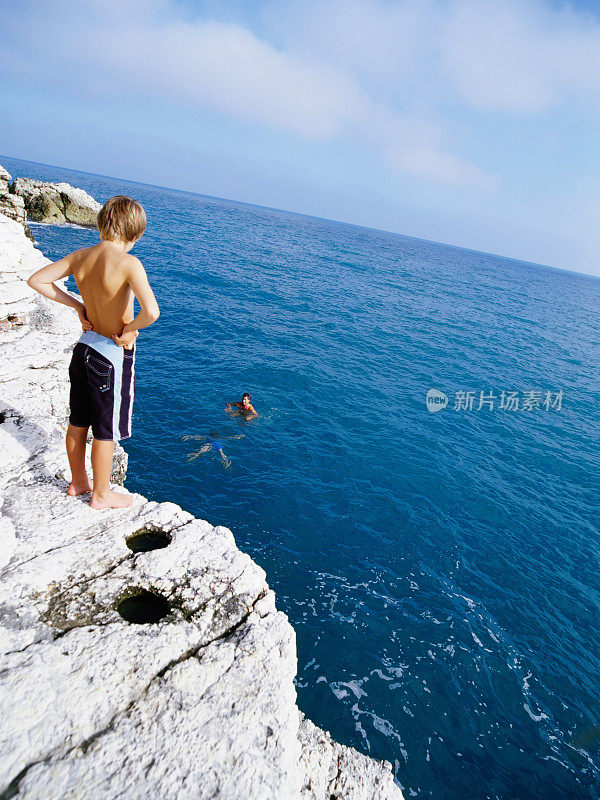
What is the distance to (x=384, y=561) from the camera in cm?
915

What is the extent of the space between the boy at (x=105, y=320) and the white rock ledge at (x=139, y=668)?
93 cm

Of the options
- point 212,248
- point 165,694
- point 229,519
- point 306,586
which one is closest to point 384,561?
point 306,586

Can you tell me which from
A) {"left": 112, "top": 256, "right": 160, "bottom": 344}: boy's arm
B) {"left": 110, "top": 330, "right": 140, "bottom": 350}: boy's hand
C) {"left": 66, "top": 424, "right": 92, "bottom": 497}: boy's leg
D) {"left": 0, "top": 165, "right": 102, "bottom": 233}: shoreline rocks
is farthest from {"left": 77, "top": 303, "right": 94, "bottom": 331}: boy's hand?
{"left": 0, "top": 165, "right": 102, "bottom": 233}: shoreline rocks

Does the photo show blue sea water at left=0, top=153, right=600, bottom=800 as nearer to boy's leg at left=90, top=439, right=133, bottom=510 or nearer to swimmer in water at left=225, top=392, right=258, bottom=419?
swimmer in water at left=225, top=392, right=258, bottom=419

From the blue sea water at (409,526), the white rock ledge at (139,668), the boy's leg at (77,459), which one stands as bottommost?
the blue sea water at (409,526)

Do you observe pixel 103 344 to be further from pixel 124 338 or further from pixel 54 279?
pixel 54 279

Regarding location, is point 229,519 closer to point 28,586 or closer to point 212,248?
point 28,586

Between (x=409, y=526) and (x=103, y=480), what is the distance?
309 inches

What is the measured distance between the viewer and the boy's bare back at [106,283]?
3912 millimetres

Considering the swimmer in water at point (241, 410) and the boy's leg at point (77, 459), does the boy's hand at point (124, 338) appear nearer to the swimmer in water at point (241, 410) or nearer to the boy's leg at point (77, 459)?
the boy's leg at point (77, 459)

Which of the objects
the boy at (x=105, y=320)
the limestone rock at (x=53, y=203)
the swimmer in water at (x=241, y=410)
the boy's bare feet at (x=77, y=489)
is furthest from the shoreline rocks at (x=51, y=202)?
the boy at (x=105, y=320)

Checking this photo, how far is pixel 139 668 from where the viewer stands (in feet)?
11.3

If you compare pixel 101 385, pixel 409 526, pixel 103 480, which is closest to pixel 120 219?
pixel 101 385

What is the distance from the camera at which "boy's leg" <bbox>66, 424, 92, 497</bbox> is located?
462 centimetres
